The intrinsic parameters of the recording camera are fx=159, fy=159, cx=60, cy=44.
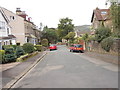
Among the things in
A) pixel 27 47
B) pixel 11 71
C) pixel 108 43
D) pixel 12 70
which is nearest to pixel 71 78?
pixel 11 71

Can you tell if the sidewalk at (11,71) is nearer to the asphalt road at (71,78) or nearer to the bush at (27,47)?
the asphalt road at (71,78)

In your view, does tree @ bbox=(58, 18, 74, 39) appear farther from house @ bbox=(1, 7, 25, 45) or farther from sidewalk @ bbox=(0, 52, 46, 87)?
sidewalk @ bbox=(0, 52, 46, 87)

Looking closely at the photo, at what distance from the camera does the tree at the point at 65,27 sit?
82256 millimetres

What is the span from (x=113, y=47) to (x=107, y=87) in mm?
10609

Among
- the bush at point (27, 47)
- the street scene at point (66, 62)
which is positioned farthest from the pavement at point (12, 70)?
the bush at point (27, 47)

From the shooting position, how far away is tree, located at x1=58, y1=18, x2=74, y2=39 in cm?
8226

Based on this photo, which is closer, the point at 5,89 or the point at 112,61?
the point at 5,89

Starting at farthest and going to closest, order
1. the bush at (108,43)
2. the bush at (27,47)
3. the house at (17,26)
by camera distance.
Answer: the house at (17,26) < the bush at (27,47) < the bush at (108,43)

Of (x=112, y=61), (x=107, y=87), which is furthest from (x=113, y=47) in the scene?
(x=107, y=87)

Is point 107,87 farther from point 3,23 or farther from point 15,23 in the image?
point 15,23

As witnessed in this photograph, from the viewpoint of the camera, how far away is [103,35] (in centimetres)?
2098

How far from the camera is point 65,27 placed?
82.8m

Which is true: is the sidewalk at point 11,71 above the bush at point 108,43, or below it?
below

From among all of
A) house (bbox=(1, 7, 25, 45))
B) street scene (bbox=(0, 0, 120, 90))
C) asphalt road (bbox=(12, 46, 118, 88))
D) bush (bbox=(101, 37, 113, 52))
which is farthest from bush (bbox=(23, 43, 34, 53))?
asphalt road (bbox=(12, 46, 118, 88))
